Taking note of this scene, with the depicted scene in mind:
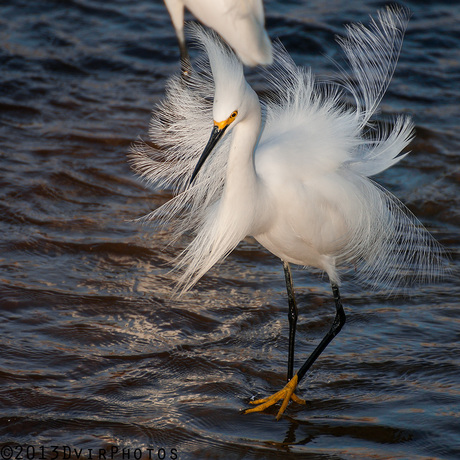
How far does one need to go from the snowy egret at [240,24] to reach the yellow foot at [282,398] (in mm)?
1636

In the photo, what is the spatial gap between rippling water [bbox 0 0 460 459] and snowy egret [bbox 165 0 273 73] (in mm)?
1266

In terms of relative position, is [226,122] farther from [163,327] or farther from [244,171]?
[163,327]

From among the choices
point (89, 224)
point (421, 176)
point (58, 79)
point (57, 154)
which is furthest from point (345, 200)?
point (58, 79)

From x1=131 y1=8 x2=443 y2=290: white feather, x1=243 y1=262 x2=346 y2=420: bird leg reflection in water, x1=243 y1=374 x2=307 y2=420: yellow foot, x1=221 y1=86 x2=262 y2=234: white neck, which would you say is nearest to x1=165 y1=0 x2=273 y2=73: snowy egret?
x1=131 y1=8 x2=443 y2=290: white feather

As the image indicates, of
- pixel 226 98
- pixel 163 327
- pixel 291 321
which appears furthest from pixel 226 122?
pixel 163 327

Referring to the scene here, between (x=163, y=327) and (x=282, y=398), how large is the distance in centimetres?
82

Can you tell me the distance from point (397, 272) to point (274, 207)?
1477 millimetres

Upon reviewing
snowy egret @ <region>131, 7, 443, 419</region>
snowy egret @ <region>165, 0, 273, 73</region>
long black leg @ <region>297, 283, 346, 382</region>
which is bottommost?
long black leg @ <region>297, 283, 346, 382</region>

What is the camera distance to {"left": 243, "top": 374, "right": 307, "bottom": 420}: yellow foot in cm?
324

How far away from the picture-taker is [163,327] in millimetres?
3828

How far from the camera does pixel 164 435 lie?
299 cm

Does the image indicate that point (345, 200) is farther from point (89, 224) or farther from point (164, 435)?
point (89, 224)

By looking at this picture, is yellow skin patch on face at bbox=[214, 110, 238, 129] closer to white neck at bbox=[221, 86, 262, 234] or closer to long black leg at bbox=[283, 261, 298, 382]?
white neck at bbox=[221, 86, 262, 234]

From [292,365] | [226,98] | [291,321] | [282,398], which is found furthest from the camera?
[291,321]
